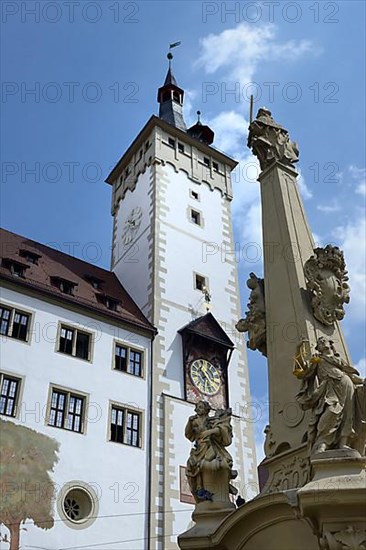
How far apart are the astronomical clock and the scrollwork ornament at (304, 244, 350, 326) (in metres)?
14.3

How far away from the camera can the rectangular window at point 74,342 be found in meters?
19.3

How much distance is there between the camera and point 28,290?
19375mm

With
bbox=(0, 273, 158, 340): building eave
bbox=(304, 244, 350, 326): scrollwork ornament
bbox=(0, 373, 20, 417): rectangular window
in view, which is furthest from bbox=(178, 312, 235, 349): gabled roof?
bbox=(304, 244, 350, 326): scrollwork ornament

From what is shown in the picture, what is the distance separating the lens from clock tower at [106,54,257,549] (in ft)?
64.8

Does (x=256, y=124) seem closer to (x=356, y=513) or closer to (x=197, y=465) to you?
(x=197, y=465)

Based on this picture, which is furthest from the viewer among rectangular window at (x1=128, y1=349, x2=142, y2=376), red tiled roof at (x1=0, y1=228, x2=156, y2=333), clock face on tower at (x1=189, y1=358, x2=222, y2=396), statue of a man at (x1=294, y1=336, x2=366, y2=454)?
clock face on tower at (x1=189, y1=358, x2=222, y2=396)

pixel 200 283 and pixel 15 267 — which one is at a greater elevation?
pixel 200 283

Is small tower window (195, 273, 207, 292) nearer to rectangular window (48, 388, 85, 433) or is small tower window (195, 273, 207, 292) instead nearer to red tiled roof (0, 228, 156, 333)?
red tiled roof (0, 228, 156, 333)

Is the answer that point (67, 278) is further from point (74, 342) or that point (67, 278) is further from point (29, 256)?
point (74, 342)

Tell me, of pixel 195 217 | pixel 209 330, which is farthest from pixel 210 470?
pixel 195 217

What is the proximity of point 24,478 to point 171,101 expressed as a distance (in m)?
26.1

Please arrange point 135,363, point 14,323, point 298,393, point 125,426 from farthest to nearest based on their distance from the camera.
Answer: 1. point 135,363
2. point 125,426
3. point 14,323
4. point 298,393

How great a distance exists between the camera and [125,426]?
759 inches

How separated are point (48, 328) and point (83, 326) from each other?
141 centimetres
